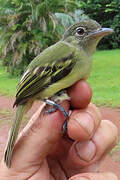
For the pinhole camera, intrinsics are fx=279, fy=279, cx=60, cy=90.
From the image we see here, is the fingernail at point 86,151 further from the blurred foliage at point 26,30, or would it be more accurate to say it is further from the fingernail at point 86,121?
the blurred foliage at point 26,30

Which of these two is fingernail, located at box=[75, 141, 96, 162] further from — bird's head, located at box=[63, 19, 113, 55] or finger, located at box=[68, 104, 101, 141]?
bird's head, located at box=[63, 19, 113, 55]

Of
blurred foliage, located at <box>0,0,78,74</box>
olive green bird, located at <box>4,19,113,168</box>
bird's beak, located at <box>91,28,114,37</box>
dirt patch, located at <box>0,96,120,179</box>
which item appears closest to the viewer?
olive green bird, located at <box>4,19,113,168</box>

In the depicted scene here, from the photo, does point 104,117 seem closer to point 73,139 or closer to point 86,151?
point 86,151

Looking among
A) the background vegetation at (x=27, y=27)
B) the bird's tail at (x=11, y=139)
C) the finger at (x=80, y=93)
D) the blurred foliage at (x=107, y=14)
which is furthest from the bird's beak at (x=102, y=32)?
the blurred foliage at (x=107, y=14)

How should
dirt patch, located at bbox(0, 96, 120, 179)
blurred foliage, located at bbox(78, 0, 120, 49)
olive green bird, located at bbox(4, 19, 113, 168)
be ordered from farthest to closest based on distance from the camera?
blurred foliage, located at bbox(78, 0, 120, 49) < dirt patch, located at bbox(0, 96, 120, 179) < olive green bird, located at bbox(4, 19, 113, 168)

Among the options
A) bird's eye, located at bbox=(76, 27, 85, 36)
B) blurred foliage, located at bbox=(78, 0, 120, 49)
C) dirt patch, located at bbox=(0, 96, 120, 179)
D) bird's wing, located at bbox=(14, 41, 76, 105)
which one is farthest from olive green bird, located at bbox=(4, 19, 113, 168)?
blurred foliage, located at bbox=(78, 0, 120, 49)

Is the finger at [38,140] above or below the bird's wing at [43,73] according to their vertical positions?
below
